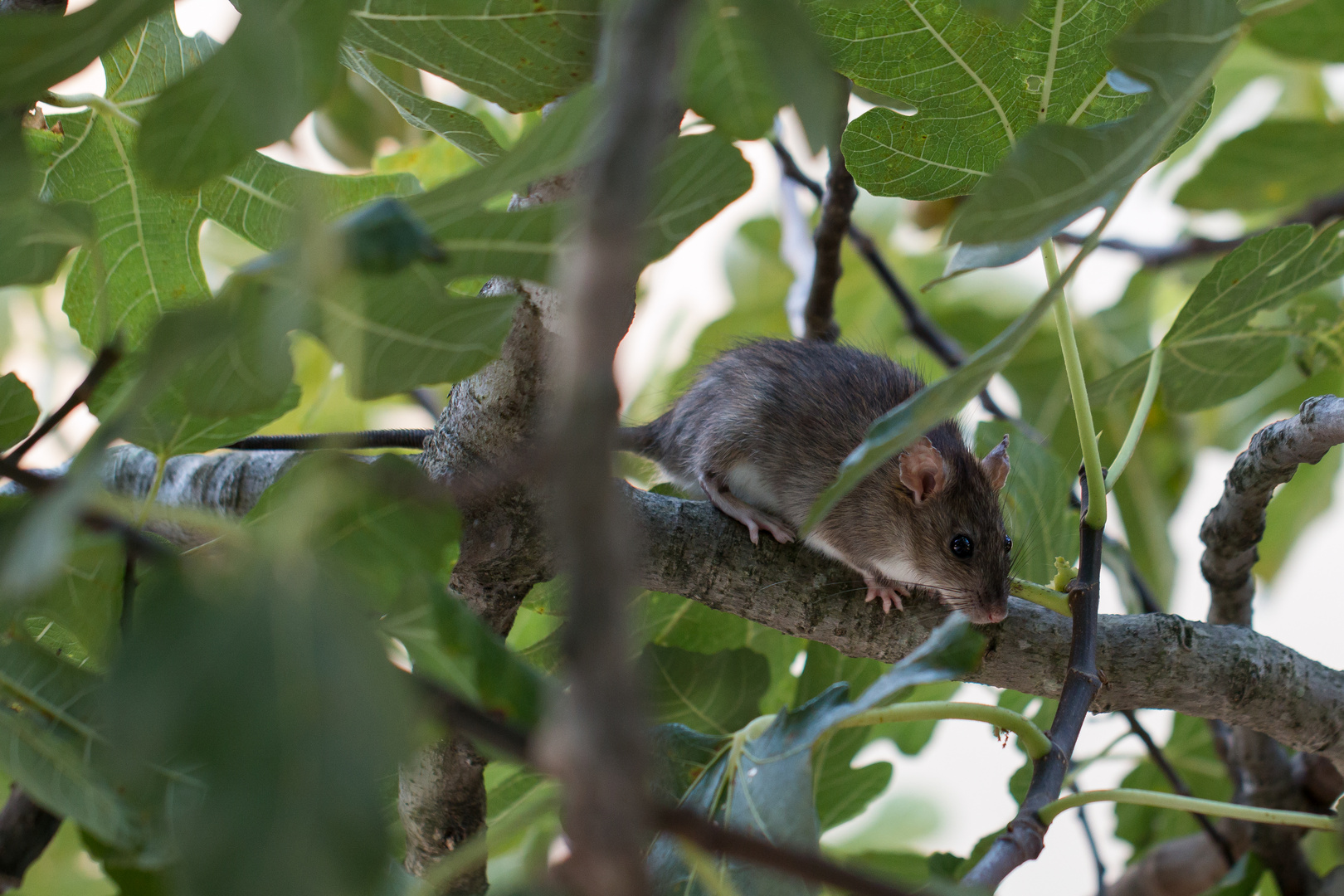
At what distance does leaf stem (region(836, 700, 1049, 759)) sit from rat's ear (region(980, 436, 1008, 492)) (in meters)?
1.57

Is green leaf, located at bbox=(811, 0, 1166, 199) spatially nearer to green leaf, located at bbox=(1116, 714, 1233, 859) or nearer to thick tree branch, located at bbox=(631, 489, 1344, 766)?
thick tree branch, located at bbox=(631, 489, 1344, 766)

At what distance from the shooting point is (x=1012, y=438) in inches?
91.7

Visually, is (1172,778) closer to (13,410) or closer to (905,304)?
(905,304)

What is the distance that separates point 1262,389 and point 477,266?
2.99m

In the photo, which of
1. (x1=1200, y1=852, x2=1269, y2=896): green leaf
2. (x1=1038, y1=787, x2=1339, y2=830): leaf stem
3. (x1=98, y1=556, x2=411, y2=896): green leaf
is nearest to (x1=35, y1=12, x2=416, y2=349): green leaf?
(x1=98, y1=556, x2=411, y2=896): green leaf

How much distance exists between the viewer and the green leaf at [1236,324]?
1.66 meters

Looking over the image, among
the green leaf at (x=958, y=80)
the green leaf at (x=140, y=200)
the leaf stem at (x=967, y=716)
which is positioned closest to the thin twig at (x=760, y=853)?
the leaf stem at (x=967, y=716)

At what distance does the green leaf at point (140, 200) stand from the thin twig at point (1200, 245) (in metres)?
2.33

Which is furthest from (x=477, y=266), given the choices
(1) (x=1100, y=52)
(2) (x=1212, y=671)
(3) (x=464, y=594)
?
(2) (x=1212, y=671)

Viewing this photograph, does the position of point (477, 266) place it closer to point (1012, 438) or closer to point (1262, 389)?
point (1012, 438)

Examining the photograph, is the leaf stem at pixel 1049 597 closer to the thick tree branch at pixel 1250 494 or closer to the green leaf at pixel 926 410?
the thick tree branch at pixel 1250 494

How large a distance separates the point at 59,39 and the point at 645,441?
2.29 meters

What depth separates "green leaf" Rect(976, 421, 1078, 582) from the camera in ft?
7.59

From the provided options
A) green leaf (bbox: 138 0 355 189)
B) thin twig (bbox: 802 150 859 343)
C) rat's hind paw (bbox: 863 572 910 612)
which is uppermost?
thin twig (bbox: 802 150 859 343)
